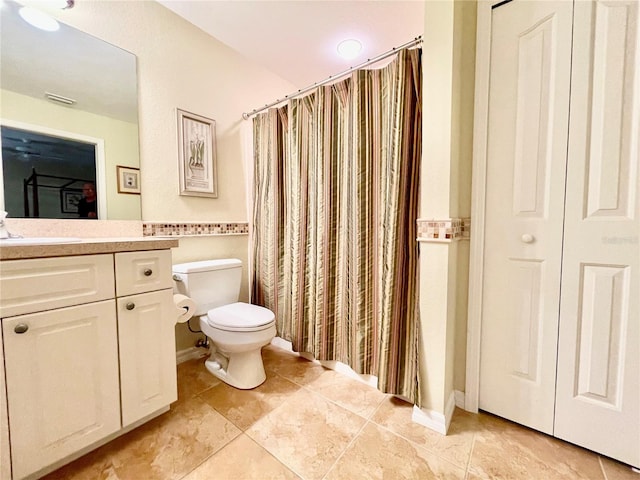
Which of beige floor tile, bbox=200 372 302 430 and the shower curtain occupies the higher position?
the shower curtain

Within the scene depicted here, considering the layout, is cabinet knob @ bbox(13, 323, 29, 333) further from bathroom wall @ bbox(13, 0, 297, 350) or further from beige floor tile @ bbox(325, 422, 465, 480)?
beige floor tile @ bbox(325, 422, 465, 480)

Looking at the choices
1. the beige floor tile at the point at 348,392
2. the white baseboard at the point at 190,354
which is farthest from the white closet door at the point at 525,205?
the white baseboard at the point at 190,354

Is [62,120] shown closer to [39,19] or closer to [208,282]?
[39,19]

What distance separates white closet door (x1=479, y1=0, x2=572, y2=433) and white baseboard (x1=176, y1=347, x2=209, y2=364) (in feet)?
5.92

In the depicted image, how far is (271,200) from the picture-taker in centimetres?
192

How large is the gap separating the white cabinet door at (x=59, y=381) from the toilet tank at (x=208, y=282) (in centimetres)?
54

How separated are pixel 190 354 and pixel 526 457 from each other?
6.38 feet

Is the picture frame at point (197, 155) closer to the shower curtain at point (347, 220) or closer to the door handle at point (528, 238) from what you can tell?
the shower curtain at point (347, 220)

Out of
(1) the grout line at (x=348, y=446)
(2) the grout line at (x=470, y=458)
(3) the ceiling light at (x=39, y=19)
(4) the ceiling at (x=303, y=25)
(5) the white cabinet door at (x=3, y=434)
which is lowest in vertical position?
(1) the grout line at (x=348, y=446)

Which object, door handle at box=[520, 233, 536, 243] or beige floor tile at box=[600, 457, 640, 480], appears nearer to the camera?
beige floor tile at box=[600, 457, 640, 480]

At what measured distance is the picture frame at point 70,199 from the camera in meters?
1.31

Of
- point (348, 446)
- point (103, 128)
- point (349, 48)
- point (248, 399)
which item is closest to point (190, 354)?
point (248, 399)

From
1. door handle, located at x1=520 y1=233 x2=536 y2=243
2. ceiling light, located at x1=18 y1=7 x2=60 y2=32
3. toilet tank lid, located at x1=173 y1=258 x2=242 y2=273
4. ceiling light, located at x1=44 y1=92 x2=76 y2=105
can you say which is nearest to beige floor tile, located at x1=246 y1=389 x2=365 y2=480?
toilet tank lid, located at x1=173 y1=258 x2=242 y2=273

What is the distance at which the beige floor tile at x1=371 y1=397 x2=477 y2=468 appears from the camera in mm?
1100
